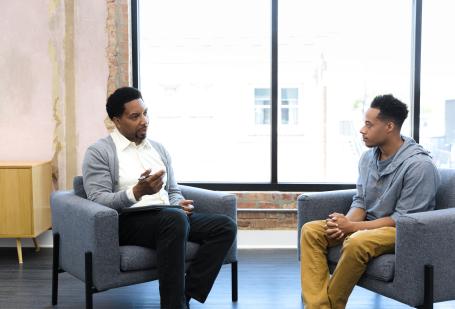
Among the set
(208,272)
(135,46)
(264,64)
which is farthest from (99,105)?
(208,272)

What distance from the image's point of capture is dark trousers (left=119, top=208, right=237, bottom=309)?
2.91 metres

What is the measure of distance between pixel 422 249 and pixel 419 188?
1.27 feet

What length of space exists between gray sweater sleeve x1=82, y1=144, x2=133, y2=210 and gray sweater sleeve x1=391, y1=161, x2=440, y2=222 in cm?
148

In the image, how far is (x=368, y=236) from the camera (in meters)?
2.79

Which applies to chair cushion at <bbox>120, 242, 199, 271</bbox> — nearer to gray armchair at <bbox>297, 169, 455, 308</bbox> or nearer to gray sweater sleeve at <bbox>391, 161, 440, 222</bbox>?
gray armchair at <bbox>297, 169, 455, 308</bbox>

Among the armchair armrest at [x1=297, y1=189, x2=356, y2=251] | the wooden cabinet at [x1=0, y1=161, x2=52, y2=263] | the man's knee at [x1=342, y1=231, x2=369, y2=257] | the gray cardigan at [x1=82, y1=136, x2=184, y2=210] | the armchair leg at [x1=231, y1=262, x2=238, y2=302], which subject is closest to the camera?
the man's knee at [x1=342, y1=231, x2=369, y2=257]

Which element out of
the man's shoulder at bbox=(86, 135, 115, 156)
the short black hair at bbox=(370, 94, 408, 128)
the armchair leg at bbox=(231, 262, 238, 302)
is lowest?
the armchair leg at bbox=(231, 262, 238, 302)

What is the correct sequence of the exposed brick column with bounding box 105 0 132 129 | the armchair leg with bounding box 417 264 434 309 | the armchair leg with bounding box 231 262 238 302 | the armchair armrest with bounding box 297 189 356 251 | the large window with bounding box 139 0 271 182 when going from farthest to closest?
the large window with bounding box 139 0 271 182 → the exposed brick column with bounding box 105 0 132 129 → the armchair leg with bounding box 231 262 238 302 → the armchair armrest with bounding box 297 189 356 251 → the armchair leg with bounding box 417 264 434 309

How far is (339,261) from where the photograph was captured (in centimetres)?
286

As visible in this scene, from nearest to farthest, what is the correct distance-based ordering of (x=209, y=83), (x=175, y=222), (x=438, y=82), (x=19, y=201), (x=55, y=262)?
(x=175, y=222) < (x=55, y=262) < (x=19, y=201) < (x=438, y=82) < (x=209, y=83)

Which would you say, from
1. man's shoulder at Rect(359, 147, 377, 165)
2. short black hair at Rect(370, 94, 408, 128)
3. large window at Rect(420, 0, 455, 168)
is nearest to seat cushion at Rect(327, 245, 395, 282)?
man's shoulder at Rect(359, 147, 377, 165)

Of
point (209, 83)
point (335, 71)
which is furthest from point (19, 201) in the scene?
point (335, 71)

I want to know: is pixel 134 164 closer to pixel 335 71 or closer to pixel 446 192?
pixel 446 192

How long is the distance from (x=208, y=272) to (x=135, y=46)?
7.94 feet
